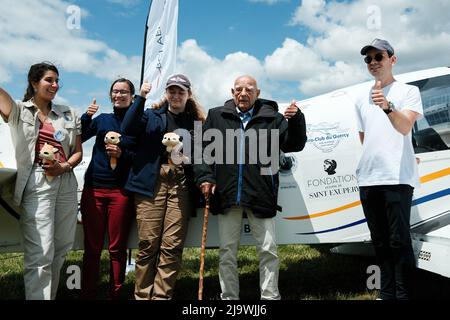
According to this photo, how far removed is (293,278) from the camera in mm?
5355

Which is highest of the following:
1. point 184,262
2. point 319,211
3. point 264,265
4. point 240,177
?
point 240,177

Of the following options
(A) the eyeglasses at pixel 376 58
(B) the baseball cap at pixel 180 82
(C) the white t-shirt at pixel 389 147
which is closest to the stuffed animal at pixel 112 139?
(B) the baseball cap at pixel 180 82

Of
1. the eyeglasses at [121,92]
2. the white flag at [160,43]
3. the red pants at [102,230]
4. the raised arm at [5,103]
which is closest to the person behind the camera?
the raised arm at [5,103]

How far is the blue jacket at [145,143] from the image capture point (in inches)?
139

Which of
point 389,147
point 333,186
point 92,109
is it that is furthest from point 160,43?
point 389,147

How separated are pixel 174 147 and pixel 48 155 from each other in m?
1.04

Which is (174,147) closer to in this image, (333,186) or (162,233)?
(162,233)

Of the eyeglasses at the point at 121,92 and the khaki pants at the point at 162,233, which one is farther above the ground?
the eyeglasses at the point at 121,92

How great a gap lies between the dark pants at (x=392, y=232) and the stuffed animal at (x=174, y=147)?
63.8 inches

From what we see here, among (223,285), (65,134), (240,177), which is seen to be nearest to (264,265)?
(223,285)

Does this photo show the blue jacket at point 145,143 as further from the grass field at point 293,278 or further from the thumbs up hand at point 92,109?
the grass field at point 293,278
